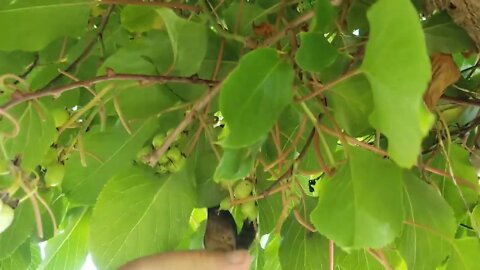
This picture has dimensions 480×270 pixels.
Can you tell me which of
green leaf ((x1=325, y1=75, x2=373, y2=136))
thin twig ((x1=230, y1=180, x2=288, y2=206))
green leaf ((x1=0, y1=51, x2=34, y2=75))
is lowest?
thin twig ((x1=230, y1=180, x2=288, y2=206))

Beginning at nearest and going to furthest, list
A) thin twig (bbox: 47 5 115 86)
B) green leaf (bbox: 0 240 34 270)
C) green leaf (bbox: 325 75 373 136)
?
green leaf (bbox: 325 75 373 136)
thin twig (bbox: 47 5 115 86)
green leaf (bbox: 0 240 34 270)

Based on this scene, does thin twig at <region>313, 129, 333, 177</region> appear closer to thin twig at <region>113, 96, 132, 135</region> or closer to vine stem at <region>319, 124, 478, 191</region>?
vine stem at <region>319, 124, 478, 191</region>

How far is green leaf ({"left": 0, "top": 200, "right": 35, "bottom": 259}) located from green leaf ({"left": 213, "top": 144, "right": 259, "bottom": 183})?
220 millimetres

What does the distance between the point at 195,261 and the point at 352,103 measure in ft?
0.44

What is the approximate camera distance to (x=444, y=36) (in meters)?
0.44

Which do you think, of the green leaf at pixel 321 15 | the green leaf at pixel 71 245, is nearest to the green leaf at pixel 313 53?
the green leaf at pixel 321 15

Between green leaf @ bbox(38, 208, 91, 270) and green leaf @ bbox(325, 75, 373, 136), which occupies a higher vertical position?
green leaf @ bbox(325, 75, 373, 136)

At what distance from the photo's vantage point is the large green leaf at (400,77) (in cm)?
29

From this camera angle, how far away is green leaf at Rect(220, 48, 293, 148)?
13.8 inches

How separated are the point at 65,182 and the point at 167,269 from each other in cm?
14

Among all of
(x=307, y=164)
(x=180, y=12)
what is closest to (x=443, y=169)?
(x=307, y=164)

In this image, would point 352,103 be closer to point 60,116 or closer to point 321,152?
point 321,152

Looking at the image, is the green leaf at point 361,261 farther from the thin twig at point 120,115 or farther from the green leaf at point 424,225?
the thin twig at point 120,115

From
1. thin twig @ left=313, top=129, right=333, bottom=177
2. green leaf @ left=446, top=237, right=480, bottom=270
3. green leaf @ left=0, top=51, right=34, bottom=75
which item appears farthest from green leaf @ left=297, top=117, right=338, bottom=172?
green leaf @ left=0, top=51, right=34, bottom=75
